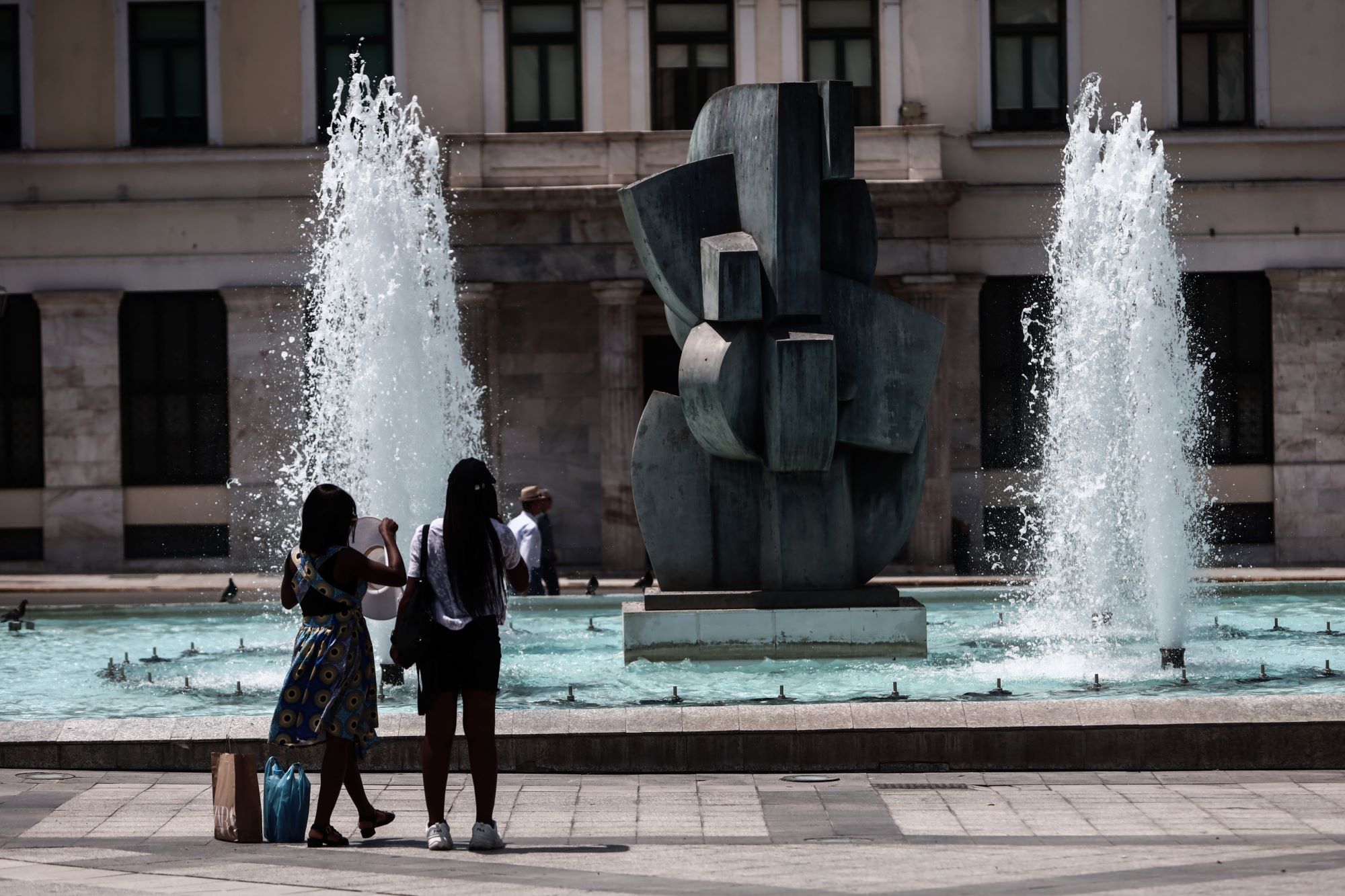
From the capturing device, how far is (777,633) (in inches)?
541

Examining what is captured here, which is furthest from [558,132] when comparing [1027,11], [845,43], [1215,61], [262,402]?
[1215,61]

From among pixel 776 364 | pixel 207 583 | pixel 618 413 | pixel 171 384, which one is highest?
pixel 171 384

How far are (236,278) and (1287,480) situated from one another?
47.6 ft

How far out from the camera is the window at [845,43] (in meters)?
28.2

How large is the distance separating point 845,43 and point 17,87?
11412 mm

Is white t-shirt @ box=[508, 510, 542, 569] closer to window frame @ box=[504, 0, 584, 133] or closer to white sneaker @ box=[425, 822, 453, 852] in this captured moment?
window frame @ box=[504, 0, 584, 133]

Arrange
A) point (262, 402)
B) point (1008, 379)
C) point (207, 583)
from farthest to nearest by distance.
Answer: point (1008, 379), point (262, 402), point (207, 583)

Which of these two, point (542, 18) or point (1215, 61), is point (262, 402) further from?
point (1215, 61)

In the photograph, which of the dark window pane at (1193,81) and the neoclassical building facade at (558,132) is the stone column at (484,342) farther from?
the dark window pane at (1193,81)

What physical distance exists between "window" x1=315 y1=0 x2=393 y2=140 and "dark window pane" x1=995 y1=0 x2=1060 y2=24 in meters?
8.35

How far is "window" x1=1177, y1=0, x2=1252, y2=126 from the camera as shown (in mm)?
28359

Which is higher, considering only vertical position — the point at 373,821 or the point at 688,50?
the point at 688,50

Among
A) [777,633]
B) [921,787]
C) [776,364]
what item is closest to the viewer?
[921,787]

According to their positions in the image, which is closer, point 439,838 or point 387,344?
point 439,838
